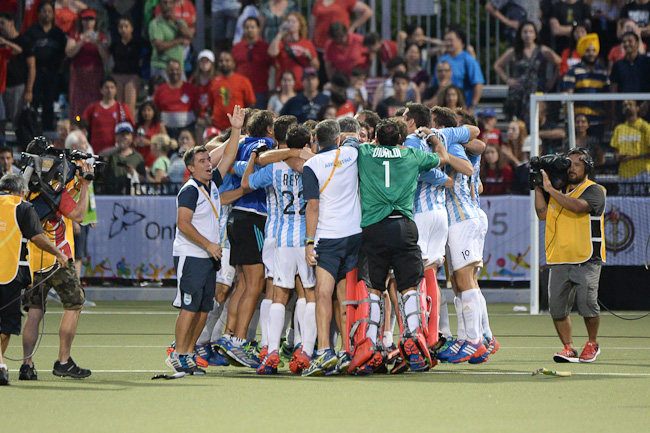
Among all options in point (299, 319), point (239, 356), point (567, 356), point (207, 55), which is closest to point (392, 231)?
point (299, 319)

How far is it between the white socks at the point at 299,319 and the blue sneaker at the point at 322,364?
35 centimetres

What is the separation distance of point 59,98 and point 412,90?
23.9 ft

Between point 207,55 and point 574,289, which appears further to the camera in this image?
point 207,55

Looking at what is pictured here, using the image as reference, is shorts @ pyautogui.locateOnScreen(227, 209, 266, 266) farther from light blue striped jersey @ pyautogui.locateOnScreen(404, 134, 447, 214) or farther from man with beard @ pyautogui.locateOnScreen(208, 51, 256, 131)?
man with beard @ pyautogui.locateOnScreen(208, 51, 256, 131)

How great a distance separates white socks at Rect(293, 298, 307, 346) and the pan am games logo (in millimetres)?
7392

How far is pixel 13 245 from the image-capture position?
348 inches

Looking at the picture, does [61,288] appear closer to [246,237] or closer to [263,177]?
[246,237]

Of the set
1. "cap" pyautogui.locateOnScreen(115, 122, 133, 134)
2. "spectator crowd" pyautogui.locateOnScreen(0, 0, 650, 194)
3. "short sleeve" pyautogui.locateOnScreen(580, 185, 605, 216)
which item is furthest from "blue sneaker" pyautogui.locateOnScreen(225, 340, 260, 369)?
"cap" pyautogui.locateOnScreen(115, 122, 133, 134)

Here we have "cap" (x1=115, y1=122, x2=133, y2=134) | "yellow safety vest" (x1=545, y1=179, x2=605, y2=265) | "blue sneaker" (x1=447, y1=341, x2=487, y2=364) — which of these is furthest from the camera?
"cap" (x1=115, y1=122, x2=133, y2=134)

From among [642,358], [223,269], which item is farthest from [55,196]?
[642,358]

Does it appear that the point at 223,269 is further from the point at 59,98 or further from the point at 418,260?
the point at 59,98

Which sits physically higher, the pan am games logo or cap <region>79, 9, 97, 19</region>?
cap <region>79, 9, 97, 19</region>

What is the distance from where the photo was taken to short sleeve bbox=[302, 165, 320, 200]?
364 inches

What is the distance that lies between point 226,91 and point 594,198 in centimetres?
985
